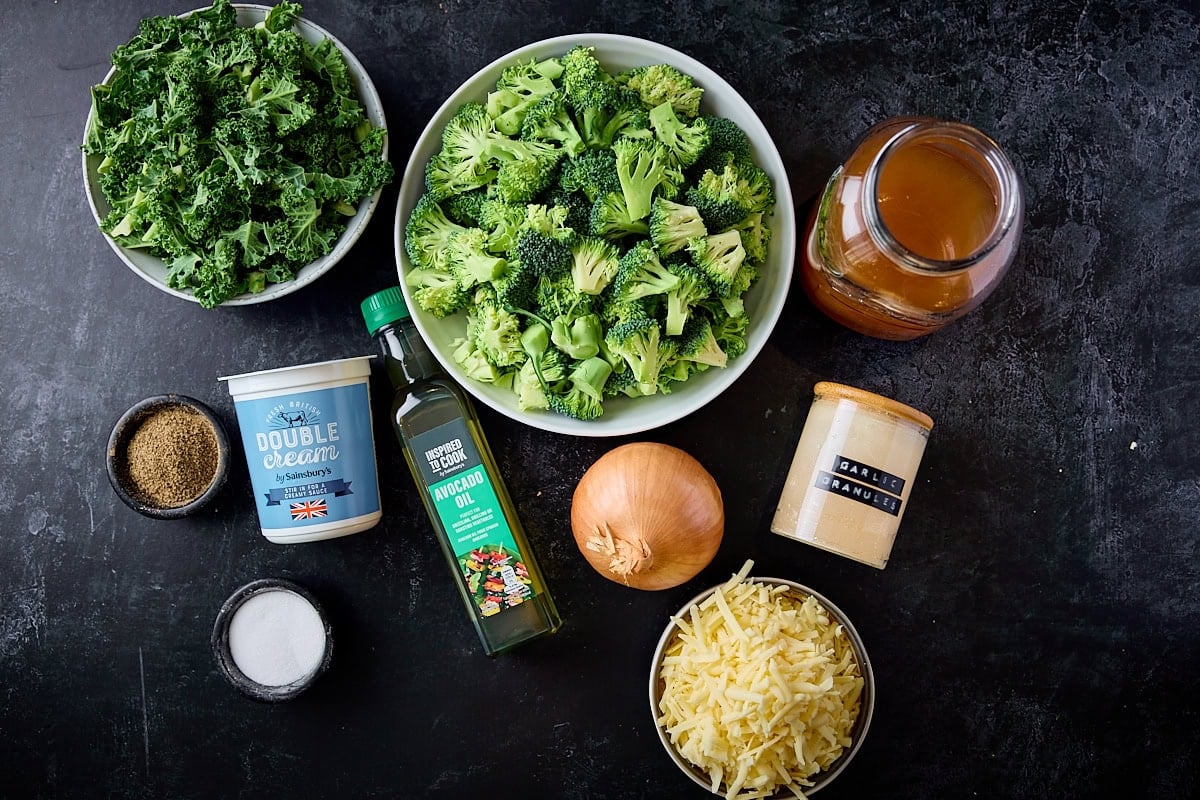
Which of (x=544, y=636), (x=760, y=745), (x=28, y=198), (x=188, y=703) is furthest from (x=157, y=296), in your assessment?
(x=760, y=745)

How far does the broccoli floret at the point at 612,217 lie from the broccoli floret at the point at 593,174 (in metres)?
0.01

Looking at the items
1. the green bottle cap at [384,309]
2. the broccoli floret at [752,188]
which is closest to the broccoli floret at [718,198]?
the broccoli floret at [752,188]

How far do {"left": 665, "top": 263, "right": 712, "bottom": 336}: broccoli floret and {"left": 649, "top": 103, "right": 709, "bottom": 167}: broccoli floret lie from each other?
0.18m

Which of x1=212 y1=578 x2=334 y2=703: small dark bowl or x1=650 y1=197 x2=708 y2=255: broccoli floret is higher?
x1=650 y1=197 x2=708 y2=255: broccoli floret

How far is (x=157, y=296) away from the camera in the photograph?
163cm

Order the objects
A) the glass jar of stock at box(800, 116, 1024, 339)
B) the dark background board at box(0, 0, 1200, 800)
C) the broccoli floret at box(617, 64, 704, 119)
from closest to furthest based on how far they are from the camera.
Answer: the glass jar of stock at box(800, 116, 1024, 339) < the broccoli floret at box(617, 64, 704, 119) < the dark background board at box(0, 0, 1200, 800)

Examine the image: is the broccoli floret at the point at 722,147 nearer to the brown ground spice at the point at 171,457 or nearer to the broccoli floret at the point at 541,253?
the broccoli floret at the point at 541,253

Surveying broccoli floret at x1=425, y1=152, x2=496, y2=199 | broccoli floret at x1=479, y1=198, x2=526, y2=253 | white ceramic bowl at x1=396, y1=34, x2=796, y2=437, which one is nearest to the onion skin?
white ceramic bowl at x1=396, y1=34, x2=796, y2=437

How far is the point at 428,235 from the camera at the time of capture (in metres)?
1.38

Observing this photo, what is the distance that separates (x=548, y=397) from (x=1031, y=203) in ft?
3.38

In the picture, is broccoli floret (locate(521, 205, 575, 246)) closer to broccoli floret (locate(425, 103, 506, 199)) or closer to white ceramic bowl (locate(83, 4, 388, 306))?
broccoli floret (locate(425, 103, 506, 199))

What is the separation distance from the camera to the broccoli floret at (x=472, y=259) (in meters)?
1.31

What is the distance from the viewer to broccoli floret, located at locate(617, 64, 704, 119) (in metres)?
1.37

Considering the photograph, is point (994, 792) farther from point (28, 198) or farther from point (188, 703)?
point (28, 198)
